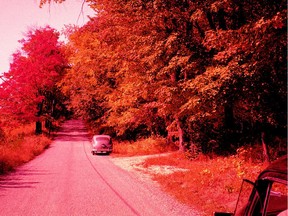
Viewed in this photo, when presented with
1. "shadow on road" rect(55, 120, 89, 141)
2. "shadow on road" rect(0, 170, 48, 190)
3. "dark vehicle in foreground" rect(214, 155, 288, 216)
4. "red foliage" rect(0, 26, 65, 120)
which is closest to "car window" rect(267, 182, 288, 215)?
"dark vehicle in foreground" rect(214, 155, 288, 216)

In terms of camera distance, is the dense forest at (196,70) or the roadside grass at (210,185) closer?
the roadside grass at (210,185)

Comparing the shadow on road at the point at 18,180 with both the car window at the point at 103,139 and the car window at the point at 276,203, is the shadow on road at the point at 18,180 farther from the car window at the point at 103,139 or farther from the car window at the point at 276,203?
the car window at the point at 103,139

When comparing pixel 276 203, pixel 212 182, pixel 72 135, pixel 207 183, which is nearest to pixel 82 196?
pixel 207 183

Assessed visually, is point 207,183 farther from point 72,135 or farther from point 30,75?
point 72,135

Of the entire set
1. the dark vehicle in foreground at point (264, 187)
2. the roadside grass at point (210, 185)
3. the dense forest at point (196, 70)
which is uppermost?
the dense forest at point (196, 70)

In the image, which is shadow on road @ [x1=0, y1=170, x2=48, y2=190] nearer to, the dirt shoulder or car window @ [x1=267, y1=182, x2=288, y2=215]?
the dirt shoulder

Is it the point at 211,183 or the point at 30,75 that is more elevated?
the point at 30,75

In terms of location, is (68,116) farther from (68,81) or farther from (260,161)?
(260,161)

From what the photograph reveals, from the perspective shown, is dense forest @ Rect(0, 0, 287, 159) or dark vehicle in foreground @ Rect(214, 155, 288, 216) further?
dense forest @ Rect(0, 0, 287, 159)

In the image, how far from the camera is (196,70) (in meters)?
15.7

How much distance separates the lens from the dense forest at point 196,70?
422 inches

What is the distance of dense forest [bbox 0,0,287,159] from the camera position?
422 inches

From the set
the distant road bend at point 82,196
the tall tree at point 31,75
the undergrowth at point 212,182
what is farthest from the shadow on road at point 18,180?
the tall tree at point 31,75

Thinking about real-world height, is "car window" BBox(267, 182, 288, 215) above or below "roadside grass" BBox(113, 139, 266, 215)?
above
